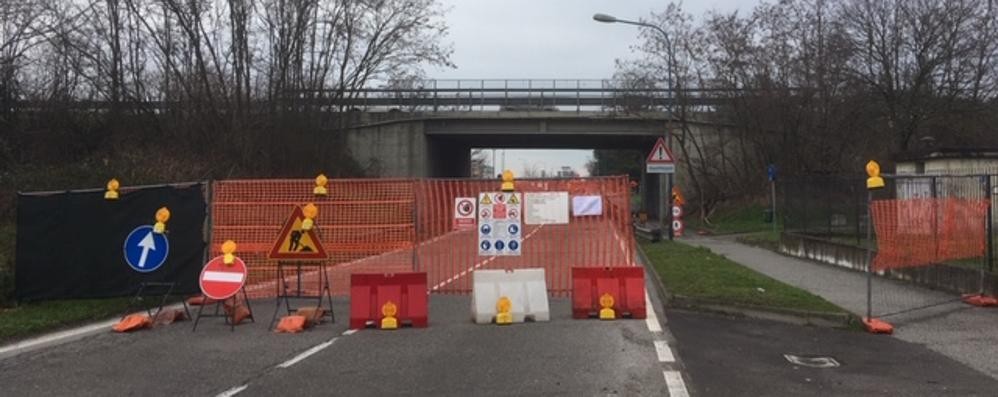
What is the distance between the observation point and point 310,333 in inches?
417

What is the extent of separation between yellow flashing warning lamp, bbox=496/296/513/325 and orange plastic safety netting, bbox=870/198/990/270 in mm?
7105

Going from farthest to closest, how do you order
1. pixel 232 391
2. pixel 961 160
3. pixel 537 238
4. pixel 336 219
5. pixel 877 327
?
pixel 961 160 → pixel 537 238 → pixel 336 219 → pixel 877 327 → pixel 232 391

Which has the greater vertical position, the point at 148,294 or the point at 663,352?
the point at 148,294

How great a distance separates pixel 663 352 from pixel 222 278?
5724 mm

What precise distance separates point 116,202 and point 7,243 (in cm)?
411

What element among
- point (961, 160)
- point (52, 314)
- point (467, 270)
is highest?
point (961, 160)

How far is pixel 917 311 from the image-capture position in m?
12.3

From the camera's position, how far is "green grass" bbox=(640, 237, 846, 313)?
1195 centimetres

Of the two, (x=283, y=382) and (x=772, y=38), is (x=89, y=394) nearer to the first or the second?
(x=283, y=382)

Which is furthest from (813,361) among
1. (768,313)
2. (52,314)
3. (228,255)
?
(52,314)

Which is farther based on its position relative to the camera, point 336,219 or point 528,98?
point 528,98

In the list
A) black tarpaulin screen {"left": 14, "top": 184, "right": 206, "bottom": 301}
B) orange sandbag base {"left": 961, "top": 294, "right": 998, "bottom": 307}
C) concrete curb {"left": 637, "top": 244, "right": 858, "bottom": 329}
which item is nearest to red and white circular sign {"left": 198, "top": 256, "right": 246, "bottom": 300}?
black tarpaulin screen {"left": 14, "top": 184, "right": 206, "bottom": 301}

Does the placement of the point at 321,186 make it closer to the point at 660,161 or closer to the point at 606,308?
the point at 606,308

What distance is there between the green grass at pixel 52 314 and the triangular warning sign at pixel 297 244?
9.09 ft
